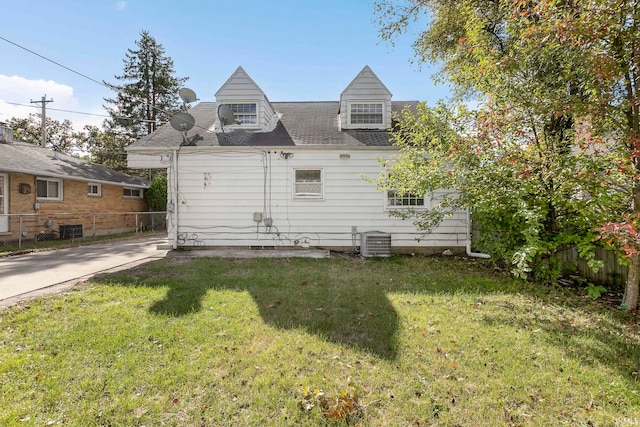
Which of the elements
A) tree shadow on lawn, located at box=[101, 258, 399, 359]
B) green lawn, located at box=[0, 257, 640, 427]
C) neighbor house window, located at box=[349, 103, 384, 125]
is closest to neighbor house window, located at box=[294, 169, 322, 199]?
tree shadow on lawn, located at box=[101, 258, 399, 359]

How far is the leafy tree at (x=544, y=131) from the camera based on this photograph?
3.76 m

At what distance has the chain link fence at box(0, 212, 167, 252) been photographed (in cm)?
1077

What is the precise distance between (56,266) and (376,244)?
843 cm

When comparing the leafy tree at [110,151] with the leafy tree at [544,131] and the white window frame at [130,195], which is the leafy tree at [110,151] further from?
the leafy tree at [544,131]

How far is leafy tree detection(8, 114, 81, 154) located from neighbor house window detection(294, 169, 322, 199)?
34.8m

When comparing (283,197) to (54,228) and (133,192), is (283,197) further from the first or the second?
(133,192)

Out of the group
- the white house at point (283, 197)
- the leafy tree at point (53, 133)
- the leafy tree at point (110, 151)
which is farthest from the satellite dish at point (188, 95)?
the leafy tree at point (53, 133)

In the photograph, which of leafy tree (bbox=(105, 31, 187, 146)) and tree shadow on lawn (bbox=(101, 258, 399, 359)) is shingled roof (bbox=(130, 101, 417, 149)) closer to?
tree shadow on lawn (bbox=(101, 258, 399, 359))

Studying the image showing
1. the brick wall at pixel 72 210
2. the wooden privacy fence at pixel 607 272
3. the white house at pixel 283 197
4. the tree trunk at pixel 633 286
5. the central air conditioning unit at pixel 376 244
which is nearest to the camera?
the tree trunk at pixel 633 286

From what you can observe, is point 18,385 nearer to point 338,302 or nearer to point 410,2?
point 338,302

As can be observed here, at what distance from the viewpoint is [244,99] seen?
999 cm

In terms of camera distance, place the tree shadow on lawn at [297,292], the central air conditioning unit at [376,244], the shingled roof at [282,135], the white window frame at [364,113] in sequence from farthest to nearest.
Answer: the white window frame at [364,113] < the shingled roof at [282,135] < the central air conditioning unit at [376,244] < the tree shadow on lawn at [297,292]

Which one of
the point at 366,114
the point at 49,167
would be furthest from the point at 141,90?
the point at 366,114

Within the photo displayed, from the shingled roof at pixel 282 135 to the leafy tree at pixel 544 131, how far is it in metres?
2.84
